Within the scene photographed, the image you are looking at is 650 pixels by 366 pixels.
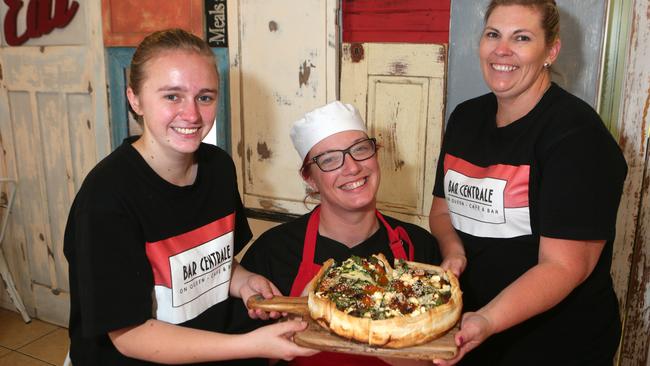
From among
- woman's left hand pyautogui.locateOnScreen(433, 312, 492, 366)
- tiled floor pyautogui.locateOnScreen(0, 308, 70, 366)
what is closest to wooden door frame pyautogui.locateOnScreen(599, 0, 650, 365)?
woman's left hand pyautogui.locateOnScreen(433, 312, 492, 366)

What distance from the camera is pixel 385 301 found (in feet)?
4.72

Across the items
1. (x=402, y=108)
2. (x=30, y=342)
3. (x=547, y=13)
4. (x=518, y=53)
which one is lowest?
(x=30, y=342)

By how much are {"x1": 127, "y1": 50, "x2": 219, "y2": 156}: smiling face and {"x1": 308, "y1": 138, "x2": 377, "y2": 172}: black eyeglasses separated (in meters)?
0.42

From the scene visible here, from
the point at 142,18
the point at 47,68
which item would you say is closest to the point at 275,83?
the point at 142,18

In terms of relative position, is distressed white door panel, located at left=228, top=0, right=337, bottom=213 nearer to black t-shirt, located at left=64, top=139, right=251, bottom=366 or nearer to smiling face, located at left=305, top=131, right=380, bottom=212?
smiling face, located at left=305, top=131, right=380, bottom=212

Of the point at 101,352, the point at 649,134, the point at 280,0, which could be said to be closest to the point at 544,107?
the point at 649,134

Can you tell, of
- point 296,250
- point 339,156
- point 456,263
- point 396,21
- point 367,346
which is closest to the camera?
point 367,346

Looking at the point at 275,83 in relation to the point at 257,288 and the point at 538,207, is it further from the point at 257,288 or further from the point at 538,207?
the point at 538,207

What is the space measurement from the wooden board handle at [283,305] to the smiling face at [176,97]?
0.44m

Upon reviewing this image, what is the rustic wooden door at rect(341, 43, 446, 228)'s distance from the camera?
8.24ft

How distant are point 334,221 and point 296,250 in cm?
16

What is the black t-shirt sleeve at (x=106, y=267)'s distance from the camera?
1331 mm

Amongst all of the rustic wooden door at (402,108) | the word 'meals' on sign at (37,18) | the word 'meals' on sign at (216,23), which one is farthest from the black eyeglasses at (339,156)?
the word 'meals' on sign at (37,18)

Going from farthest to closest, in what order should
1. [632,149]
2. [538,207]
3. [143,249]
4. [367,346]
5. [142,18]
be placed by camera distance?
1. [142,18]
2. [632,149]
3. [538,207]
4. [143,249]
5. [367,346]
